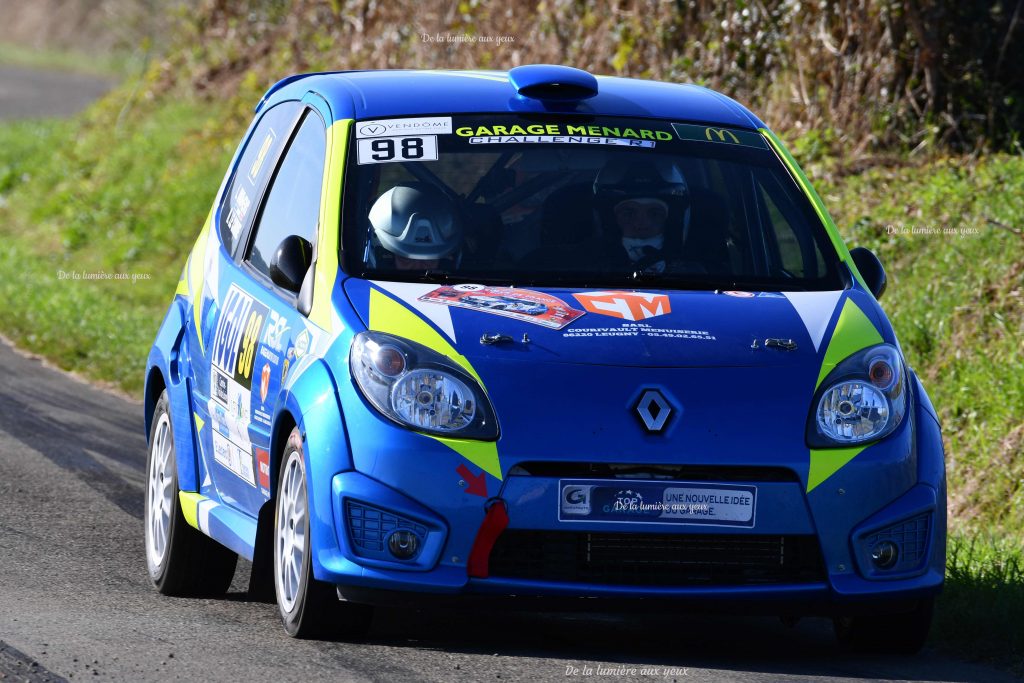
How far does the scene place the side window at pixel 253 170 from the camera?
282 inches

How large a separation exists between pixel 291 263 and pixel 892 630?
214 cm

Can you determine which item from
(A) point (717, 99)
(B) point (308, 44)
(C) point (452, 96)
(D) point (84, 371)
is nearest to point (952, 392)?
(A) point (717, 99)

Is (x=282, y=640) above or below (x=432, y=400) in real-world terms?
below

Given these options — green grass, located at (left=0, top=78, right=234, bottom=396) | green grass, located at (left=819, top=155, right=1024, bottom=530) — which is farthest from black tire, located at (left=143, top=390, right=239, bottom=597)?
green grass, located at (left=0, top=78, right=234, bottom=396)

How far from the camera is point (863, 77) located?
1310cm

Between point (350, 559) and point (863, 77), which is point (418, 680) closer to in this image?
point (350, 559)

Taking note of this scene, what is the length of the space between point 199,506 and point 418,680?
165 cm

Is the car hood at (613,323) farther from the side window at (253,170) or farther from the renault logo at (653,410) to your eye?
the side window at (253,170)

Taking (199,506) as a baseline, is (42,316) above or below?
below

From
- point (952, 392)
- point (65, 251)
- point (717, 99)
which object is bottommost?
point (65, 251)

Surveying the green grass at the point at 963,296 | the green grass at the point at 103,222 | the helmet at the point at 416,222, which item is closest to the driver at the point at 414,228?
the helmet at the point at 416,222

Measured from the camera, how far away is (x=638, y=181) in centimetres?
658

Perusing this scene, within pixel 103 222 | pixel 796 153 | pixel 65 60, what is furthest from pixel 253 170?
pixel 65 60

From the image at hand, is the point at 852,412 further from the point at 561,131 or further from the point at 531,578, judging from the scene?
the point at 561,131
